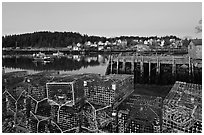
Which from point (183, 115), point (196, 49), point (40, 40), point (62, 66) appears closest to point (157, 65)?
point (196, 49)

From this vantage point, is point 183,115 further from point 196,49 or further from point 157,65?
point 196,49

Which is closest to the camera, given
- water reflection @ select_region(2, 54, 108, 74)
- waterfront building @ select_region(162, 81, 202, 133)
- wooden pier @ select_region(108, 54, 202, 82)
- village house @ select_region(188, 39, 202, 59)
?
waterfront building @ select_region(162, 81, 202, 133)

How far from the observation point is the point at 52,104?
8.03 ft

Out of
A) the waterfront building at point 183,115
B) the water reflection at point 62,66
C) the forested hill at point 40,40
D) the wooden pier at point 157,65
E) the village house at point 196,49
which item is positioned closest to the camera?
the waterfront building at point 183,115

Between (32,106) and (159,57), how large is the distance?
883 cm

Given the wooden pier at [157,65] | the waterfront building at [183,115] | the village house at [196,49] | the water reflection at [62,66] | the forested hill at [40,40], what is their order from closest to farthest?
the waterfront building at [183,115] → the wooden pier at [157,65] → the village house at [196,49] → the water reflection at [62,66] → the forested hill at [40,40]

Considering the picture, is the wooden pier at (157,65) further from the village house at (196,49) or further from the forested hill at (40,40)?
the forested hill at (40,40)

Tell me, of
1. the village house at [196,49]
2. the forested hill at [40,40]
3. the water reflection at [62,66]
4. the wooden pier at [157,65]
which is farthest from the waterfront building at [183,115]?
the forested hill at [40,40]

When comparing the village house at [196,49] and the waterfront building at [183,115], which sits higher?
the village house at [196,49]

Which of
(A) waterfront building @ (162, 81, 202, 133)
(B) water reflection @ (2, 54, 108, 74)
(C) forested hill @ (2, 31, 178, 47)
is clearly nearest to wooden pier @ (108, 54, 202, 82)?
(B) water reflection @ (2, 54, 108, 74)

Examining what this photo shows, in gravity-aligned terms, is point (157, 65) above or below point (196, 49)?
below

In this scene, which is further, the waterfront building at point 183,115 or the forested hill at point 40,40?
the forested hill at point 40,40

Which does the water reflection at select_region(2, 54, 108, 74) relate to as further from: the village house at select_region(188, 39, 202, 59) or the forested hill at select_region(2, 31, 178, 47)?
the forested hill at select_region(2, 31, 178, 47)

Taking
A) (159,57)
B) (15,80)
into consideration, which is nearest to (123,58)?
(159,57)
